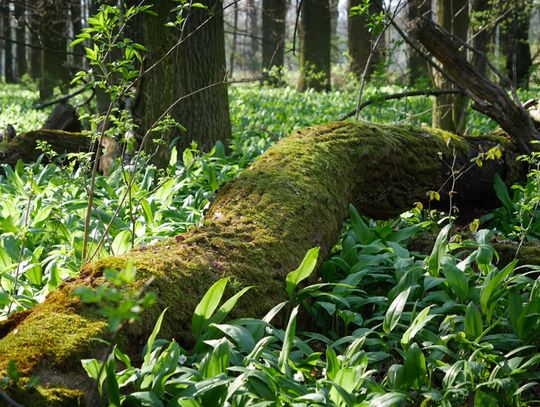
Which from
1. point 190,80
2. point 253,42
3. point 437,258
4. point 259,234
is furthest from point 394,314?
point 253,42

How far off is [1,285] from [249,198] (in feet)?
4.68

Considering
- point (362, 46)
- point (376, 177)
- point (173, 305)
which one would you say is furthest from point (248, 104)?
point (173, 305)

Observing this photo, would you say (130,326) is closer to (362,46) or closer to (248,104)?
(248,104)

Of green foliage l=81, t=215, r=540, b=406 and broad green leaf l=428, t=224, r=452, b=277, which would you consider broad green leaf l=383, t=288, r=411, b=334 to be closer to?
green foliage l=81, t=215, r=540, b=406

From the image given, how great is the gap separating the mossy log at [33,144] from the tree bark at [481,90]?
3.39 metres

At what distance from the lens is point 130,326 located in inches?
104

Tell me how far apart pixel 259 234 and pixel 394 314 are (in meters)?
0.79

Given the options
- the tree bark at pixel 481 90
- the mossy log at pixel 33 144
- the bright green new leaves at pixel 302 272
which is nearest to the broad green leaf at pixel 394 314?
the bright green new leaves at pixel 302 272

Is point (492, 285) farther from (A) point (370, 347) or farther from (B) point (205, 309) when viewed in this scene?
(B) point (205, 309)

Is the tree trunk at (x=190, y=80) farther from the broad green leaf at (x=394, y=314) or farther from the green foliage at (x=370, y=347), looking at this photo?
the broad green leaf at (x=394, y=314)

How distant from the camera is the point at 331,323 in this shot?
348 centimetres

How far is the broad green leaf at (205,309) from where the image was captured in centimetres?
281

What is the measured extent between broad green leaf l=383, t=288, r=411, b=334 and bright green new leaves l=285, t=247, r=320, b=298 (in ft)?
1.31

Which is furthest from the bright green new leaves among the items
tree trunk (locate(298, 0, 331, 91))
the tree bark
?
tree trunk (locate(298, 0, 331, 91))
